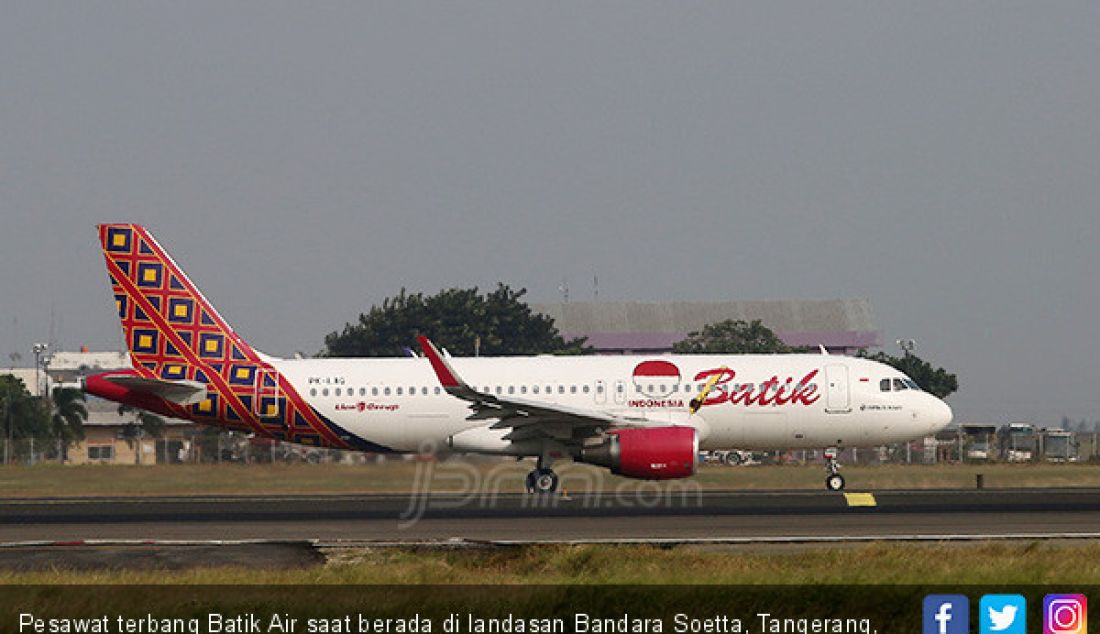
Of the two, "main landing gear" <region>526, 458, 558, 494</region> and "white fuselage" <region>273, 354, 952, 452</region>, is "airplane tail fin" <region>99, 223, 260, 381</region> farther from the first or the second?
"main landing gear" <region>526, 458, 558, 494</region>

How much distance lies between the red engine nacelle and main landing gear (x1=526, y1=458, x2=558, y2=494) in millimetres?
2048

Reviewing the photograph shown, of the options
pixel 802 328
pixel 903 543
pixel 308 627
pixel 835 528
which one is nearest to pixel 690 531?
pixel 835 528

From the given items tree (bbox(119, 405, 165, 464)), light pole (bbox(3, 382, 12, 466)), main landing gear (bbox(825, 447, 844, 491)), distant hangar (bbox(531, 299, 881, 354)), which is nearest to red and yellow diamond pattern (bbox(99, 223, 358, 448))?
main landing gear (bbox(825, 447, 844, 491))

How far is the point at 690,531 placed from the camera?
25375mm

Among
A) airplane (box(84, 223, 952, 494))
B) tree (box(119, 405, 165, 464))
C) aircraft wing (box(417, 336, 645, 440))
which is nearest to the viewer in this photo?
aircraft wing (box(417, 336, 645, 440))

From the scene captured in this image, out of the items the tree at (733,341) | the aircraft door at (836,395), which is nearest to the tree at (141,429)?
the aircraft door at (836,395)

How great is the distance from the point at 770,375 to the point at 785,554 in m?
16.2

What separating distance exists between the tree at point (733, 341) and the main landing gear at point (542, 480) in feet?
244

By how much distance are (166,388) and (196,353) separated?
44.2 inches

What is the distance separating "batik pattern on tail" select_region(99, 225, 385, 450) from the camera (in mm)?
38562

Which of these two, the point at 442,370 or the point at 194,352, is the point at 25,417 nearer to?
the point at 194,352

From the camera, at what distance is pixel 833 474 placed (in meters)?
37.7

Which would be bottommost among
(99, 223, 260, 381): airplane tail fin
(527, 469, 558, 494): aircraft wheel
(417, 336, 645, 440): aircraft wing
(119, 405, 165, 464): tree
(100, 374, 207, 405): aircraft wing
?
(527, 469, 558, 494): aircraft wheel

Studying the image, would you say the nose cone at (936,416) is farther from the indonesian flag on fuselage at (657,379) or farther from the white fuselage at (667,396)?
the indonesian flag on fuselage at (657,379)
